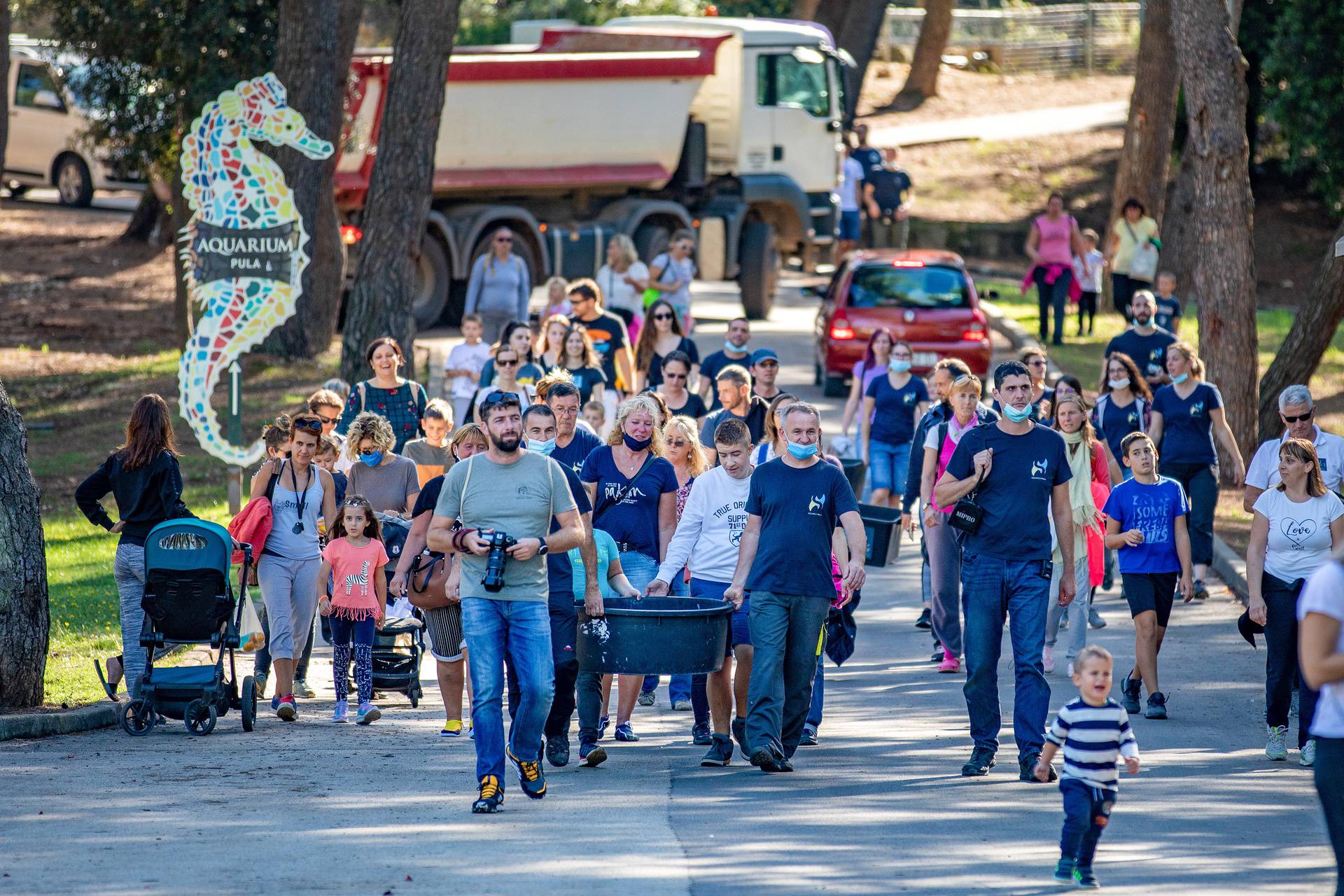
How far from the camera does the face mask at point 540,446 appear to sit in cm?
885

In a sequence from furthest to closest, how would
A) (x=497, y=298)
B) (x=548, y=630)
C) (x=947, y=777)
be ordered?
(x=497, y=298) → (x=947, y=777) → (x=548, y=630)

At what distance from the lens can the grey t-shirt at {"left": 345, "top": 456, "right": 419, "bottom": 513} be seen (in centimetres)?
1105

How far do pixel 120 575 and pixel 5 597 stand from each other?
0.62m

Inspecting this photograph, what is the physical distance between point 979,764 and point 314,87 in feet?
46.4

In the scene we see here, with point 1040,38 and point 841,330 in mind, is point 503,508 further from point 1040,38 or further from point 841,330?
point 1040,38

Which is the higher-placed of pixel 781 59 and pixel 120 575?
pixel 781 59

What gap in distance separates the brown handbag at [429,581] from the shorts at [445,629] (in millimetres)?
108

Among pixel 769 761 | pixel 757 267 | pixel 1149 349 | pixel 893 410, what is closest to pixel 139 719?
pixel 769 761

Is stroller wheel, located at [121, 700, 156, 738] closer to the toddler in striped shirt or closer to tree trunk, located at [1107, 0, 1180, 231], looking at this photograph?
the toddler in striped shirt

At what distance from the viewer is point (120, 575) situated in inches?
408

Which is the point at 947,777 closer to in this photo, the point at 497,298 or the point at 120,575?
the point at 120,575

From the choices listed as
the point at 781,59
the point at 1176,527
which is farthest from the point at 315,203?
the point at 1176,527

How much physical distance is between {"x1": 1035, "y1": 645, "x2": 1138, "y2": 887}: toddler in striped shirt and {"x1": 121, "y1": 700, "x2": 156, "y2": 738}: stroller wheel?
16.8 feet

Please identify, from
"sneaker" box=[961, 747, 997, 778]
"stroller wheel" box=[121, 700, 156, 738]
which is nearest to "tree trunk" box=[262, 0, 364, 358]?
"stroller wheel" box=[121, 700, 156, 738]
